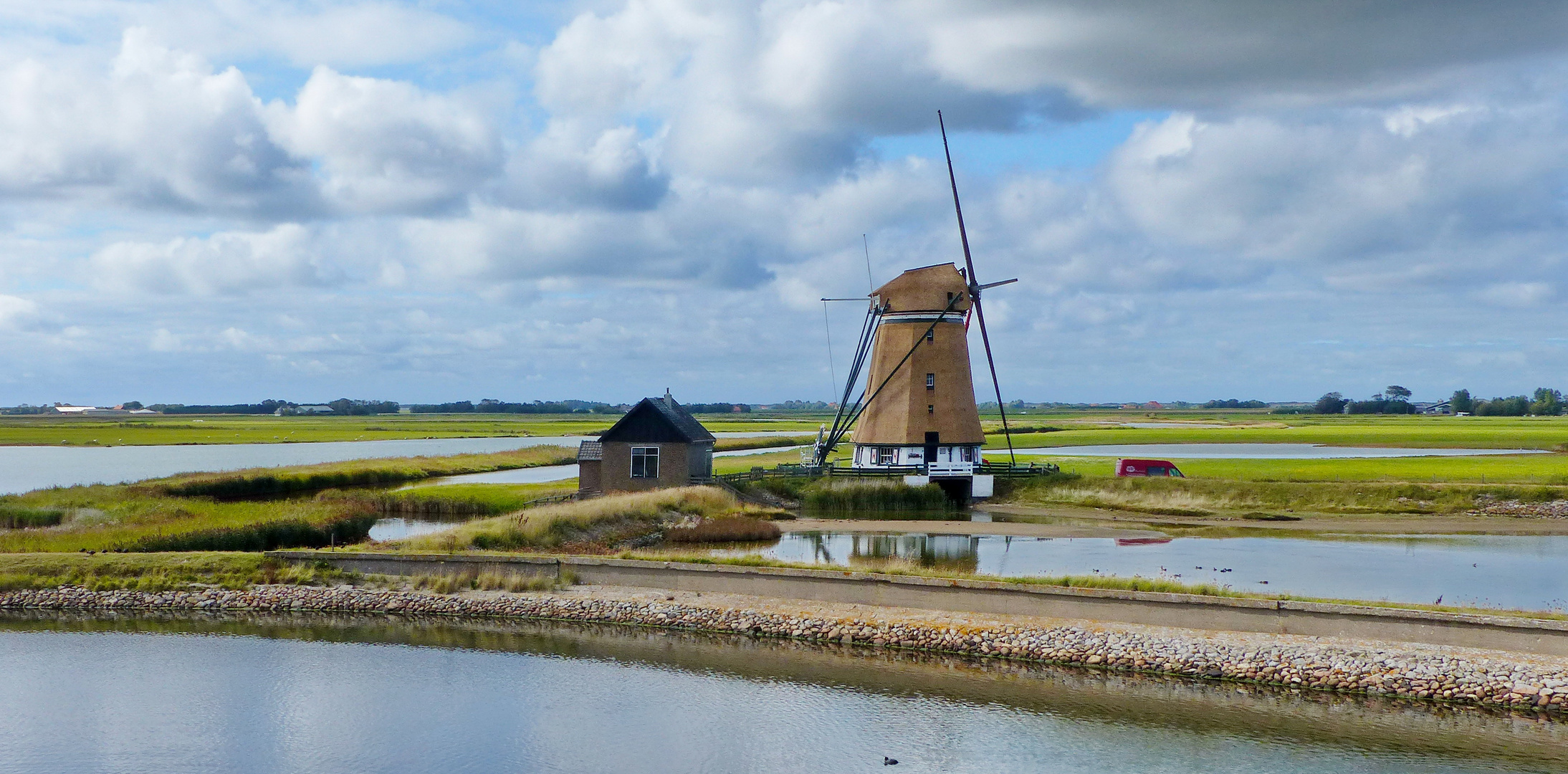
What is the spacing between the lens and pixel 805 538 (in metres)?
35.3

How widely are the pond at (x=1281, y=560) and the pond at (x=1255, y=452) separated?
24.3 meters

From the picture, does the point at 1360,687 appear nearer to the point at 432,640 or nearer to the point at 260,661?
the point at 432,640

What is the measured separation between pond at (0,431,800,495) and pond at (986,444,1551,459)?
31.6 m

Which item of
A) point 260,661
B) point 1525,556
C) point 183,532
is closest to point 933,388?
point 1525,556

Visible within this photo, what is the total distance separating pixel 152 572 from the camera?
80.6 ft

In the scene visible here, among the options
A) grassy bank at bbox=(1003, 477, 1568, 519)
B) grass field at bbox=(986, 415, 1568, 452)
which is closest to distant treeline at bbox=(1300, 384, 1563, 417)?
grass field at bbox=(986, 415, 1568, 452)

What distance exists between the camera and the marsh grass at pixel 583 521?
93.5 ft

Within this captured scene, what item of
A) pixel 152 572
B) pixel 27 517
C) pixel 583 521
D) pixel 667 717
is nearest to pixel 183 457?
pixel 27 517

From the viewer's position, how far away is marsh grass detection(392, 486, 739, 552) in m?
28.5

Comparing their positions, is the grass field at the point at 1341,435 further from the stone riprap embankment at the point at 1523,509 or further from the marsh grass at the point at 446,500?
the marsh grass at the point at 446,500

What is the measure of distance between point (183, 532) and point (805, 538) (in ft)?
57.5

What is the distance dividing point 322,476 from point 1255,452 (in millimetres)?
52785

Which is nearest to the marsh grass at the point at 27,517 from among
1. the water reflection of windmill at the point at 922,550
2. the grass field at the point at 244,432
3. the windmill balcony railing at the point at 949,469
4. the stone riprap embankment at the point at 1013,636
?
the stone riprap embankment at the point at 1013,636

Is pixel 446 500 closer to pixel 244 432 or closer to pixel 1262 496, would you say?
pixel 1262 496
